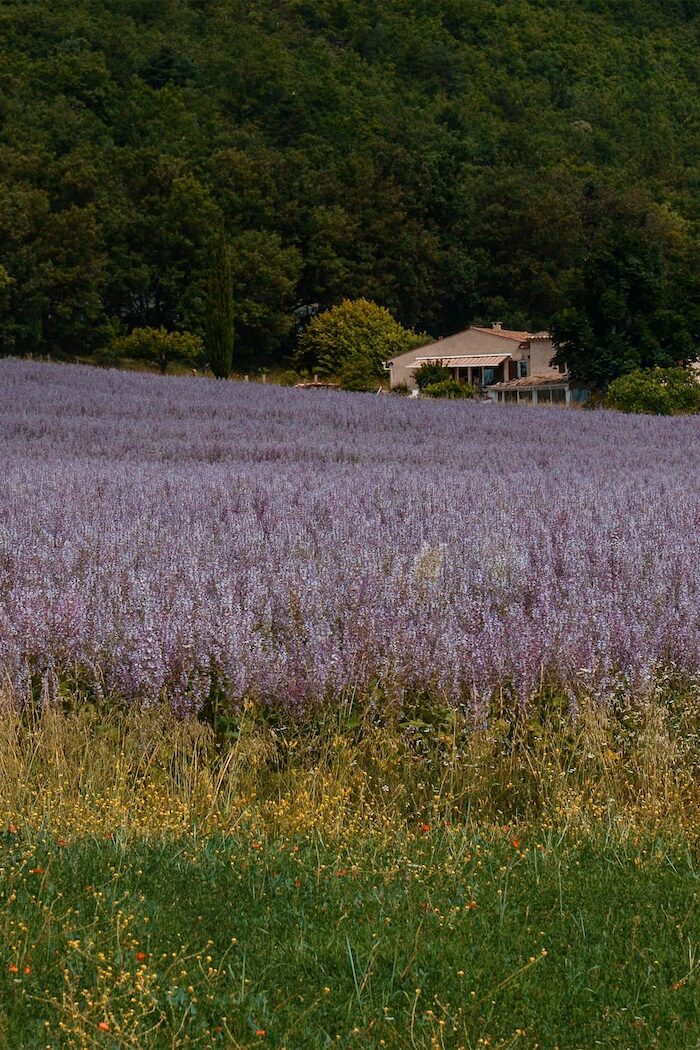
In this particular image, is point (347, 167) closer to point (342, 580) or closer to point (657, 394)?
point (657, 394)

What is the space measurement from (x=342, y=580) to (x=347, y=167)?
5919 centimetres

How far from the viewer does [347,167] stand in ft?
201

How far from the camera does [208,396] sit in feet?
60.8

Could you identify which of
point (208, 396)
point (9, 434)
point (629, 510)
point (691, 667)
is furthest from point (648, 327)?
point (691, 667)

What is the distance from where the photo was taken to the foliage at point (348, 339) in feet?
170

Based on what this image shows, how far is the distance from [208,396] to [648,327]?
24.7 m

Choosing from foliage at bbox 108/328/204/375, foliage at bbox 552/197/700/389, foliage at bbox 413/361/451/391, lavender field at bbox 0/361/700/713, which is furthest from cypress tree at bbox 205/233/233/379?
lavender field at bbox 0/361/700/713

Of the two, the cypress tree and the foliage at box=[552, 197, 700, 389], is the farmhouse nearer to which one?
the foliage at box=[552, 197, 700, 389]

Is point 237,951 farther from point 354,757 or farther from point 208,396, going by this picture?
point 208,396

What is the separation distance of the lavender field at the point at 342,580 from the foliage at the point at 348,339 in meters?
43.1

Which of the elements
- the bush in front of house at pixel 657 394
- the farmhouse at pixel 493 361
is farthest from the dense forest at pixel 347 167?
the bush in front of house at pixel 657 394

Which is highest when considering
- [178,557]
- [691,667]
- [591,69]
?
[591,69]

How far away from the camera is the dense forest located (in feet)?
157

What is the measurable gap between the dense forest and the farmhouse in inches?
105
